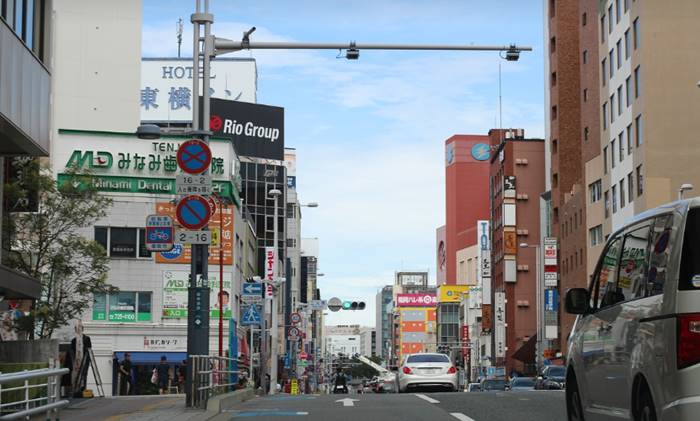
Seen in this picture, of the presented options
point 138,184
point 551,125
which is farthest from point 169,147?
point 551,125

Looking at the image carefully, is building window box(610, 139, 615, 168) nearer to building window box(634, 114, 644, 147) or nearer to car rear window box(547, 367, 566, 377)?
building window box(634, 114, 644, 147)

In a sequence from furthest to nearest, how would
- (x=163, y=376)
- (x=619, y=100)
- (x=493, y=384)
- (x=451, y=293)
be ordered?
(x=451, y=293) → (x=619, y=100) → (x=493, y=384) → (x=163, y=376)

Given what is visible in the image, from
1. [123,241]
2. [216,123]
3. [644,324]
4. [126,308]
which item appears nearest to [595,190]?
[216,123]

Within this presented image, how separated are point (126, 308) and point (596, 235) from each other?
109 ft

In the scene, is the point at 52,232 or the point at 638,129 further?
the point at 638,129

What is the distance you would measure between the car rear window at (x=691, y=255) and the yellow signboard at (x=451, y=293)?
172 meters

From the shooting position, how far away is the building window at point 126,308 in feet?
199

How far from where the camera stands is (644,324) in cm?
786

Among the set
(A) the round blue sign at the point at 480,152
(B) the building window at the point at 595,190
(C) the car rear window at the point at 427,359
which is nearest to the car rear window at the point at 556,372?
(C) the car rear window at the point at 427,359

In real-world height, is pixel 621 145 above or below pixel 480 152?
below

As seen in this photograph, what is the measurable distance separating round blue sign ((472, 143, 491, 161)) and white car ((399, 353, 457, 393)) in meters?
149

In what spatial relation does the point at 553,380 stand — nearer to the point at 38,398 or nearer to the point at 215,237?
the point at 215,237

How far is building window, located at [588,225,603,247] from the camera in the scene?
77312 mm

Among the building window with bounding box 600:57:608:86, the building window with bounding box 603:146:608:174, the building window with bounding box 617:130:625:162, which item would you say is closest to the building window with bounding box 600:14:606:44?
the building window with bounding box 600:57:608:86
